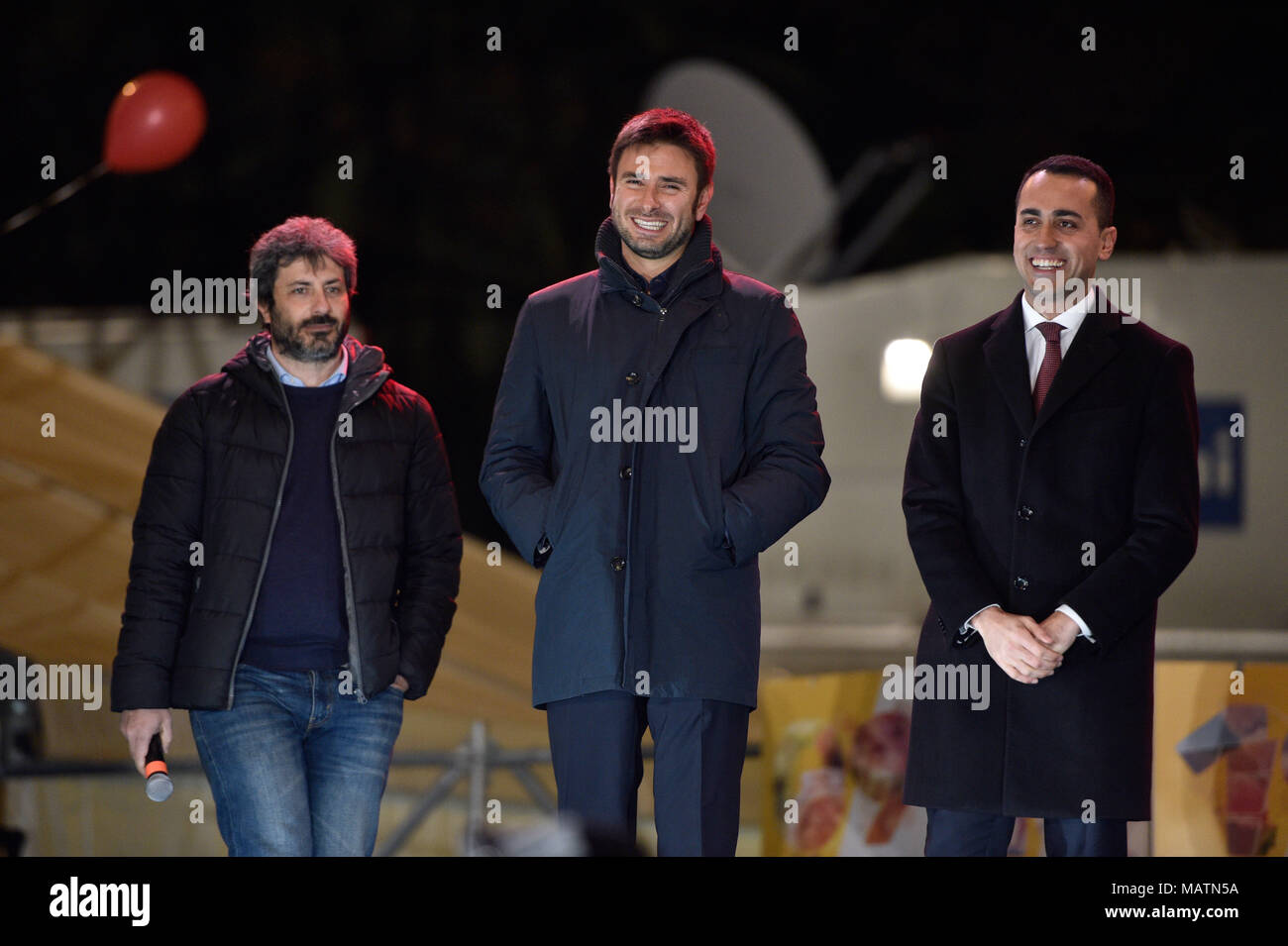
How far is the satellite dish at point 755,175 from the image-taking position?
30.8 feet

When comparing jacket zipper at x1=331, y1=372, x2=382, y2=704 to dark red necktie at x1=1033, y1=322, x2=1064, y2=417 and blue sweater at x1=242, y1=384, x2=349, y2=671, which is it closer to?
blue sweater at x1=242, y1=384, x2=349, y2=671

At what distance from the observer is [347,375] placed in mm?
4398

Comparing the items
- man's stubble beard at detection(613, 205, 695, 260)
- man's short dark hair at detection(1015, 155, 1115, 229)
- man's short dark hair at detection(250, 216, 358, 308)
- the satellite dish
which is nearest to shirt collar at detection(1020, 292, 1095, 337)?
man's short dark hair at detection(1015, 155, 1115, 229)

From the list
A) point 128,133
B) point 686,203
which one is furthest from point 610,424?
point 128,133

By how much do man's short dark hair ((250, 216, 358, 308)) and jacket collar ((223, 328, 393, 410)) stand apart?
0.42 feet

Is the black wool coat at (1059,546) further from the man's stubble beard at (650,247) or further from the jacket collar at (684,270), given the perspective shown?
the man's stubble beard at (650,247)

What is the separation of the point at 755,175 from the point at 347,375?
629cm

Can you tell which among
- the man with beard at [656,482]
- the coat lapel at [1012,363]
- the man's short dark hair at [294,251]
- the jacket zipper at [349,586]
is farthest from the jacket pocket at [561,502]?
the coat lapel at [1012,363]

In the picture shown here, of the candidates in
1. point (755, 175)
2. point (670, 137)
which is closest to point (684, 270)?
point (670, 137)

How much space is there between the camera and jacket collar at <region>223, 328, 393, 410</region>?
A: 4.29m

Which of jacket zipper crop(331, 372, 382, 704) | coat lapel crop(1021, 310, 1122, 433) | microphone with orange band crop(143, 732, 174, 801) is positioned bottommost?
microphone with orange band crop(143, 732, 174, 801)

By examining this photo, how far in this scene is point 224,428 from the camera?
4.27 metres

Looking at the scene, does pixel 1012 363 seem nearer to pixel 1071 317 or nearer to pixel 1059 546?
pixel 1071 317
